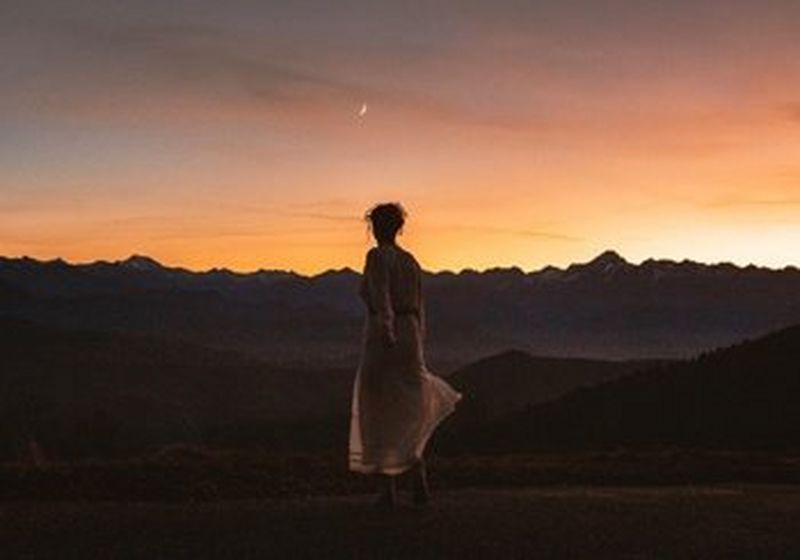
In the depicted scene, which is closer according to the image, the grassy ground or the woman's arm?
the woman's arm

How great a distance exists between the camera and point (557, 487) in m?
13.8

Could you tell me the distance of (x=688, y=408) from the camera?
66.9 metres

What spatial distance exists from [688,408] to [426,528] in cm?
5936

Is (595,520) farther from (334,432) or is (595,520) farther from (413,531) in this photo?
(334,432)

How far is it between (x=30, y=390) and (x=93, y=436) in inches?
3586

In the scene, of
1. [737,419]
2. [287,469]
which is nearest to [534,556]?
[287,469]

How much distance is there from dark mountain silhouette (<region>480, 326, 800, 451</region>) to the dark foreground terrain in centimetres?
3495

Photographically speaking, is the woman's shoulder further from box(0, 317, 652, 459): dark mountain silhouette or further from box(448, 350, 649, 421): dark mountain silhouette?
box(448, 350, 649, 421): dark mountain silhouette

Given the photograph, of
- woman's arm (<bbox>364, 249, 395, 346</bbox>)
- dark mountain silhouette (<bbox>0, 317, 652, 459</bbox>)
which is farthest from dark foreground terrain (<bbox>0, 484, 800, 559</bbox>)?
dark mountain silhouette (<bbox>0, 317, 652, 459</bbox>)

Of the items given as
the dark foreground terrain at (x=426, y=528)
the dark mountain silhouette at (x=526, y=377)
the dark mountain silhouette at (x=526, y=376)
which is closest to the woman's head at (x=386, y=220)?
the dark foreground terrain at (x=426, y=528)

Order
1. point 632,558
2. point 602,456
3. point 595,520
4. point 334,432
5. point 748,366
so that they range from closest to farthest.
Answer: point 632,558 → point 595,520 → point 602,456 → point 748,366 → point 334,432

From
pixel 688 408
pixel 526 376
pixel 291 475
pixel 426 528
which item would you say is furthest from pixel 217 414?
pixel 426 528

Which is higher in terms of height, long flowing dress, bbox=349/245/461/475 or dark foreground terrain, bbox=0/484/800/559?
long flowing dress, bbox=349/245/461/475

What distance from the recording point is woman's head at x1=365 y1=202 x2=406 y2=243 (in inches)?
433
